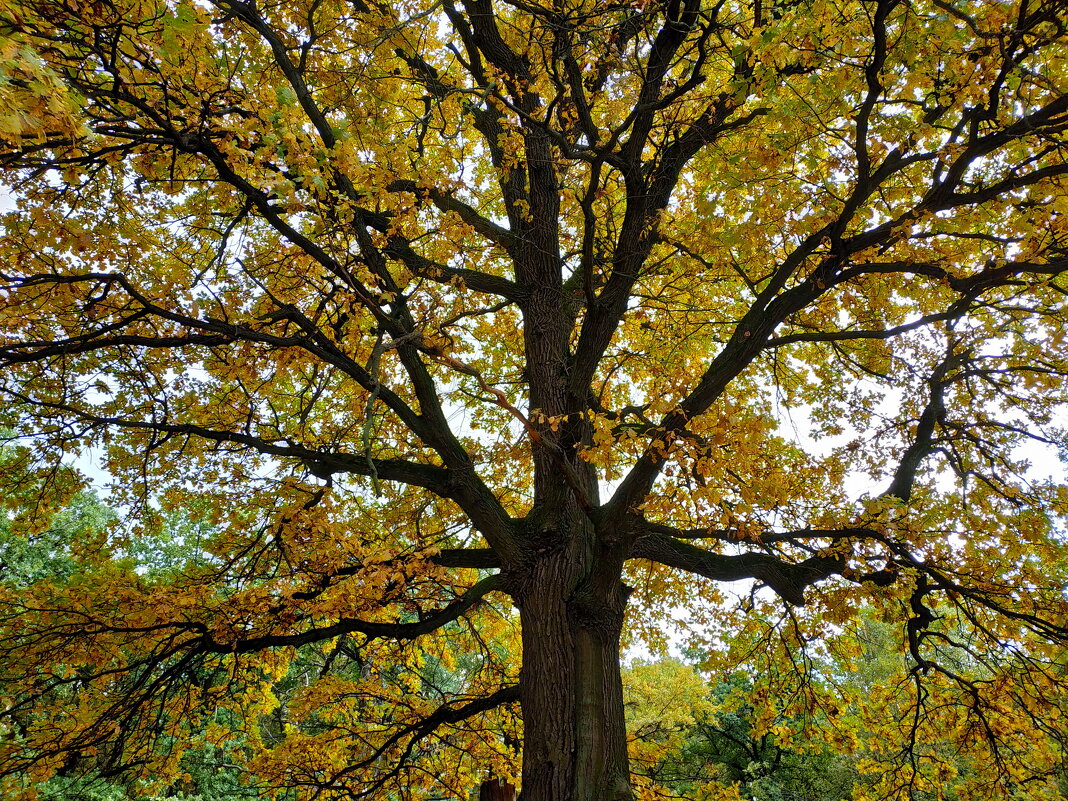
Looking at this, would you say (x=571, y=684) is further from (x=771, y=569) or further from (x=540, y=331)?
(x=540, y=331)

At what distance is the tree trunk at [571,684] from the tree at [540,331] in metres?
0.02

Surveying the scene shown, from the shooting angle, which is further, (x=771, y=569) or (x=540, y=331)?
(x=540, y=331)

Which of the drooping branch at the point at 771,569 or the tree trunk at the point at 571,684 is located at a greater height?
the drooping branch at the point at 771,569

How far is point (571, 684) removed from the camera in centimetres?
450

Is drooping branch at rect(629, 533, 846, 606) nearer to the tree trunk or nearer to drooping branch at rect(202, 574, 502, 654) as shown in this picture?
the tree trunk

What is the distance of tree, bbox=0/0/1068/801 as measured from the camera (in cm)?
372

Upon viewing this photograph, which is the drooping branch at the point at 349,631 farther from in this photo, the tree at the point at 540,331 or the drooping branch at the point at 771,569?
the drooping branch at the point at 771,569

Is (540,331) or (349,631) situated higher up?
(540,331)

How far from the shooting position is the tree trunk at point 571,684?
4.18 meters

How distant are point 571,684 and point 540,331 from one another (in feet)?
10.3

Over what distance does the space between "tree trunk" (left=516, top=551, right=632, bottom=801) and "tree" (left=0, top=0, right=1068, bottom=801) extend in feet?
0.08

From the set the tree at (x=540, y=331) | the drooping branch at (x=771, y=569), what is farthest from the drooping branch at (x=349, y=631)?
the drooping branch at (x=771, y=569)

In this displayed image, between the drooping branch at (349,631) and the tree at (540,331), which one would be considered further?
the drooping branch at (349,631)

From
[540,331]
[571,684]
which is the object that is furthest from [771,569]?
[540,331]
